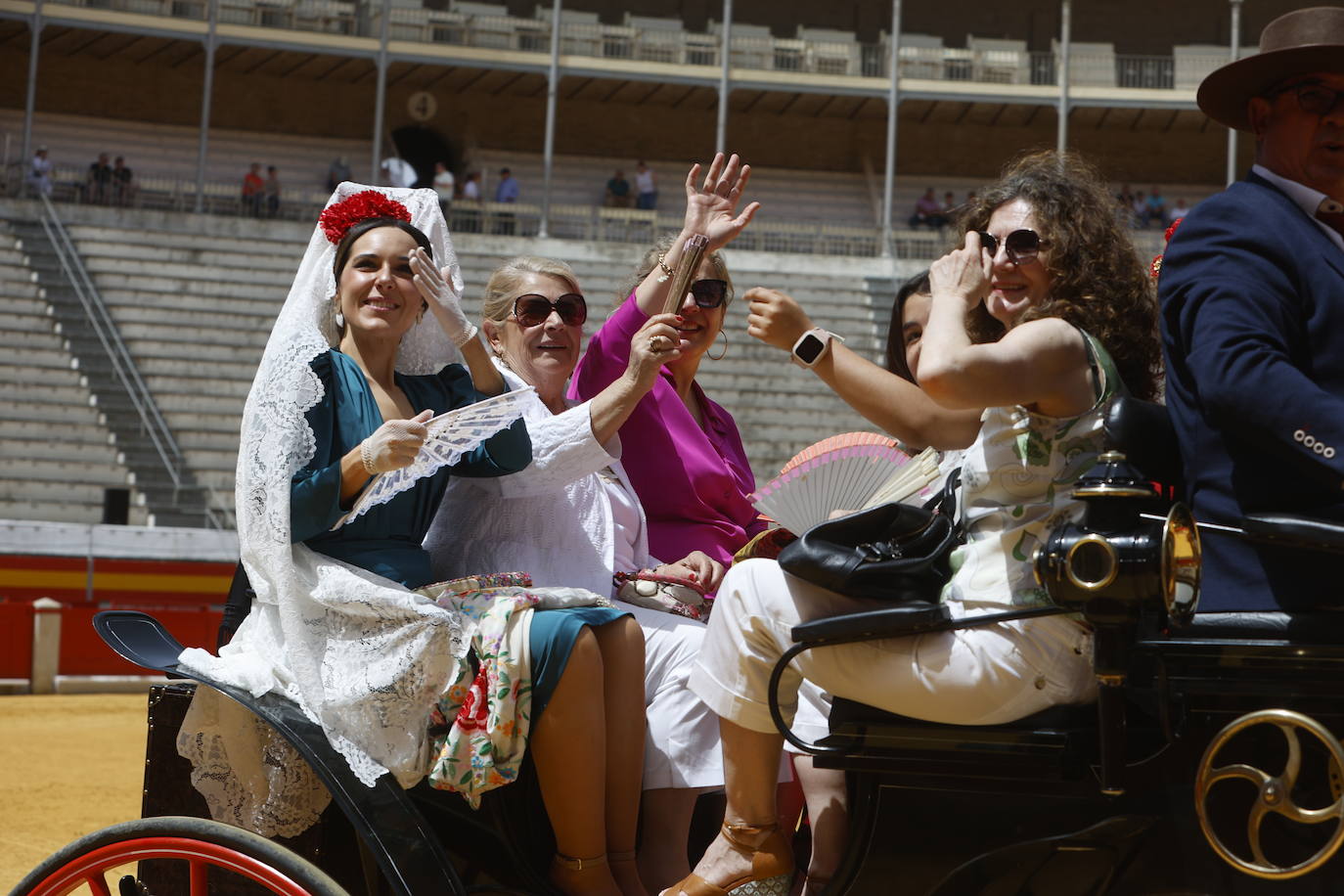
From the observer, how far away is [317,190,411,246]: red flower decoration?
320 centimetres

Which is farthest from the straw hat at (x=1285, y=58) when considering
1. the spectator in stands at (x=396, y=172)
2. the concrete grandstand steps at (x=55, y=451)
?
the spectator in stands at (x=396, y=172)

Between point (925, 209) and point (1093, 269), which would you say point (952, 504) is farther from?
point (925, 209)

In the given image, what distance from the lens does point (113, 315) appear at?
63.7ft

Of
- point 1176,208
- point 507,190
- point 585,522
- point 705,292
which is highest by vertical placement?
point 1176,208

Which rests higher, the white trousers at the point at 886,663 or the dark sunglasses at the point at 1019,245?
the dark sunglasses at the point at 1019,245

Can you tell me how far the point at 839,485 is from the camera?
2.91m

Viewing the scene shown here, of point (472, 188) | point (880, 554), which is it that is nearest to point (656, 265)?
point (880, 554)

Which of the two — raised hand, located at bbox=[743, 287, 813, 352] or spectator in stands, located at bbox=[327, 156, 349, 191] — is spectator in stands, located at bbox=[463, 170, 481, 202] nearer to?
spectator in stands, located at bbox=[327, 156, 349, 191]

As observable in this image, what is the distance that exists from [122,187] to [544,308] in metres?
21.6

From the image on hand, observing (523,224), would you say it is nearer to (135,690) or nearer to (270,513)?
(135,690)

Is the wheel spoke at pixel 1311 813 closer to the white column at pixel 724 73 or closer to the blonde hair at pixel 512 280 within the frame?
the blonde hair at pixel 512 280

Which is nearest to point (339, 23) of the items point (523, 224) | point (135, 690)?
point (523, 224)

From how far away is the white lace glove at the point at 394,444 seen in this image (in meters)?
2.72

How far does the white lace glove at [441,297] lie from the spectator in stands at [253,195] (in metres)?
21.2
